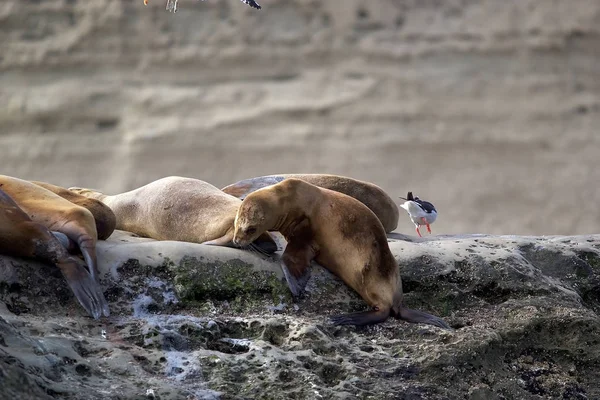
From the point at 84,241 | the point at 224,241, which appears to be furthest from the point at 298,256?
the point at 84,241

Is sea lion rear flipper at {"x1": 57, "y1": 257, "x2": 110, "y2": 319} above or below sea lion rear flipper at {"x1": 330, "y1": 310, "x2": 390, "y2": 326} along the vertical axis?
above

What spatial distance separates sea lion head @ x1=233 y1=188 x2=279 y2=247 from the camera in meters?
3.96

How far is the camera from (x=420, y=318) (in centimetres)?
373

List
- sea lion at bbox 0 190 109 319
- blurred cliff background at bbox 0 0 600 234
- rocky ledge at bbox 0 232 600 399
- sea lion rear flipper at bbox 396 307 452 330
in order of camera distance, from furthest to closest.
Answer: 1. blurred cliff background at bbox 0 0 600 234
2. sea lion rear flipper at bbox 396 307 452 330
3. sea lion at bbox 0 190 109 319
4. rocky ledge at bbox 0 232 600 399

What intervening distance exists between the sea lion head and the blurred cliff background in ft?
24.5

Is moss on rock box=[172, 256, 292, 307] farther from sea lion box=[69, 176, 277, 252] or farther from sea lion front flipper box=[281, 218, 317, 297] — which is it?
sea lion box=[69, 176, 277, 252]

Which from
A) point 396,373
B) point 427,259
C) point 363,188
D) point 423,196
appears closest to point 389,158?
point 423,196

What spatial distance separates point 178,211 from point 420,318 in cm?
136

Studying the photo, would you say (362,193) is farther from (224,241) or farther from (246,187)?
(224,241)

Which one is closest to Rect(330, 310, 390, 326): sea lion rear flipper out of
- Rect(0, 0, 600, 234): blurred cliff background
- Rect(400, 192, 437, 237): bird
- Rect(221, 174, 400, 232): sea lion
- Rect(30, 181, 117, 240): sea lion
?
Rect(30, 181, 117, 240): sea lion

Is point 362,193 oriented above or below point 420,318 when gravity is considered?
above

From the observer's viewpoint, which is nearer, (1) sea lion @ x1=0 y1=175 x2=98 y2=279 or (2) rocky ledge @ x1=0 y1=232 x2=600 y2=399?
(2) rocky ledge @ x1=0 y1=232 x2=600 y2=399

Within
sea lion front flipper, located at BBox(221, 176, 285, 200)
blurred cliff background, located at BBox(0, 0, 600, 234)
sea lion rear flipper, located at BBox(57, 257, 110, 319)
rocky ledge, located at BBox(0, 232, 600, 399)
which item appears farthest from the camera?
blurred cliff background, located at BBox(0, 0, 600, 234)

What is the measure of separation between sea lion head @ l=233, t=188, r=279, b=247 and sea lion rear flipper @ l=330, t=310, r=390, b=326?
53 centimetres
